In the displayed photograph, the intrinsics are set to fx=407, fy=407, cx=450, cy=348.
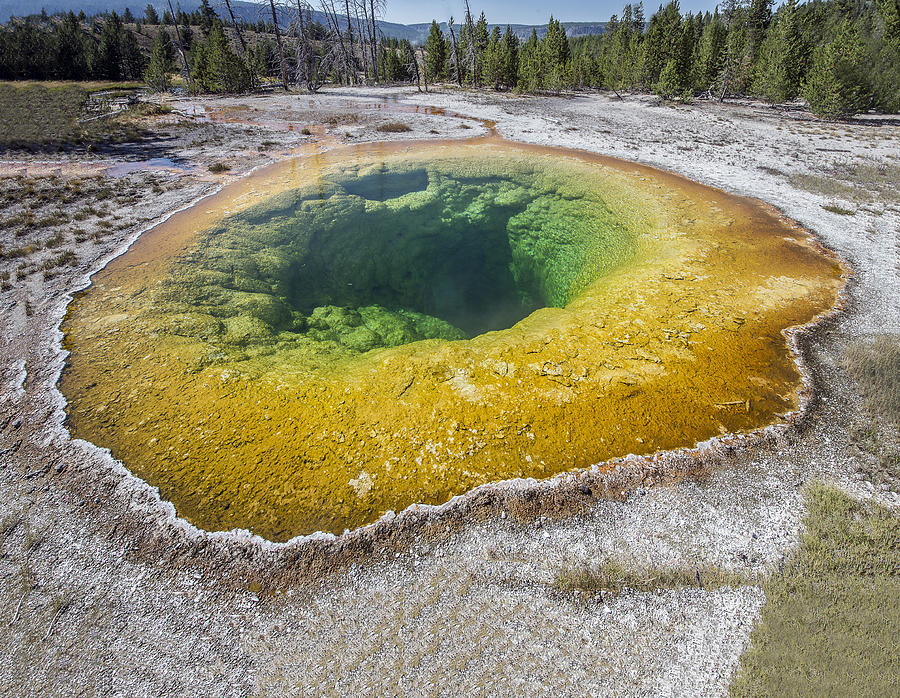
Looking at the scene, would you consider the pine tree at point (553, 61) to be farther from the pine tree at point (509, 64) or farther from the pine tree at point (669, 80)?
the pine tree at point (669, 80)

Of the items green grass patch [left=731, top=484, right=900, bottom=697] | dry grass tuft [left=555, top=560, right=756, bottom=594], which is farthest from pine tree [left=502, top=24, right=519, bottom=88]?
dry grass tuft [left=555, top=560, right=756, bottom=594]

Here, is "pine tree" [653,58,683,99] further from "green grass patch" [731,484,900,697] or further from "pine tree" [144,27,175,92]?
"pine tree" [144,27,175,92]

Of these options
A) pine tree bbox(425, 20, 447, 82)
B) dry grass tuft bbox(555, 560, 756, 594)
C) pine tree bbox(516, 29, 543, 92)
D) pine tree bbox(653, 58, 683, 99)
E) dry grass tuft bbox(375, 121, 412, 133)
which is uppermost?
pine tree bbox(425, 20, 447, 82)

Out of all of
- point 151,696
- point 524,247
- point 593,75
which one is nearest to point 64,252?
point 151,696

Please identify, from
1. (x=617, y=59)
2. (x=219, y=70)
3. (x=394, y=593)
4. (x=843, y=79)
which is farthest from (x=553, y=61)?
(x=394, y=593)

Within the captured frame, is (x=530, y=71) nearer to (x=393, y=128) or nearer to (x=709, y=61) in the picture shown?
(x=709, y=61)

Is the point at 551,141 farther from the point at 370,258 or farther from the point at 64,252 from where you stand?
the point at 64,252

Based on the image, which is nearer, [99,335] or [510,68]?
[99,335]
